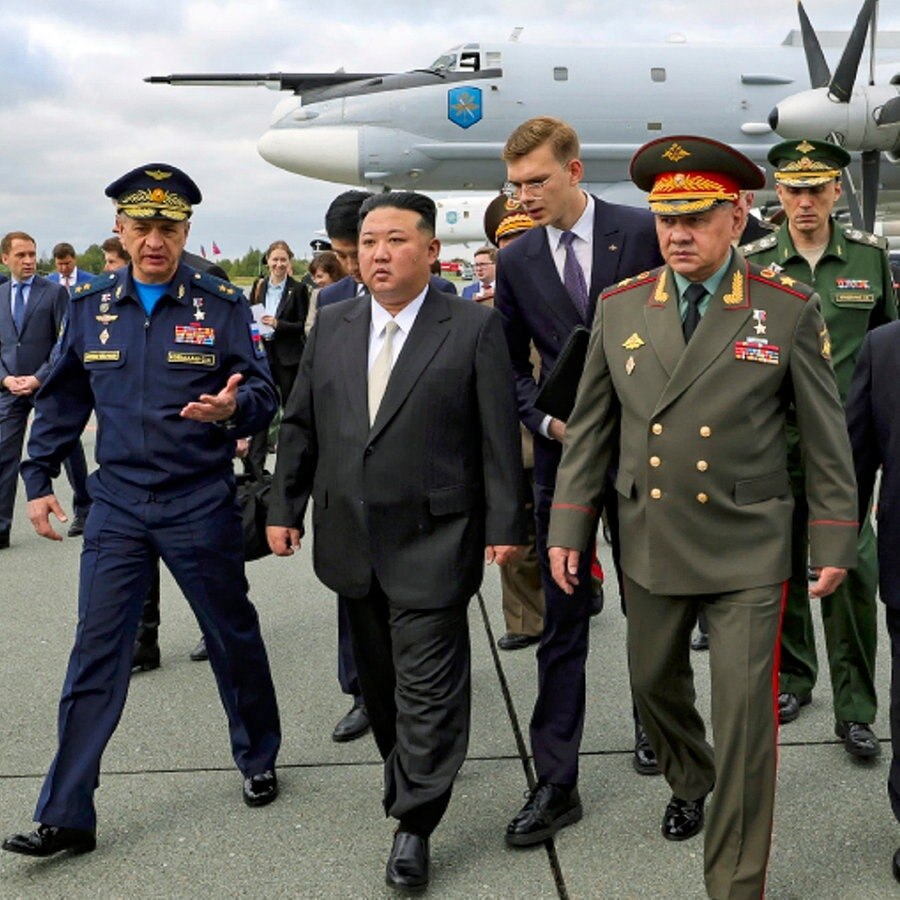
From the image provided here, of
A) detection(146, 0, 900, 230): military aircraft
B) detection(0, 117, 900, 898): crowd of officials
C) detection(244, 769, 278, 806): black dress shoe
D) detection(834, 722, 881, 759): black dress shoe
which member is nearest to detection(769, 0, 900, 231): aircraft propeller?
detection(146, 0, 900, 230): military aircraft

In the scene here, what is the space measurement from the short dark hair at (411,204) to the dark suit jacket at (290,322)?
235 inches

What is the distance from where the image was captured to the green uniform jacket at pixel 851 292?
161 inches

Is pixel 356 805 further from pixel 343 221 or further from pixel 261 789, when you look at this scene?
pixel 343 221

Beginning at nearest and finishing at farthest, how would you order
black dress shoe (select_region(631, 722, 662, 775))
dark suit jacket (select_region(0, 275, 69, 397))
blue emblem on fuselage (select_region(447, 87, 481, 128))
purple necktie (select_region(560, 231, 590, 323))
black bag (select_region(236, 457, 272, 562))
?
purple necktie (select_region(560, 231, 590, 323)), black dress shoe (select_region(631, 722, 662, 775)), black bag (select_region(236, 457, 272, 562)), dark suit jacket (select_region(0, 275, 69, 397)), blue emblem on fuselage (select_region(447, 87, 481, 128))

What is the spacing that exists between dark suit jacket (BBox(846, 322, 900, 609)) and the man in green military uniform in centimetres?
75

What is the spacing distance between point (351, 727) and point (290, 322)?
545cm

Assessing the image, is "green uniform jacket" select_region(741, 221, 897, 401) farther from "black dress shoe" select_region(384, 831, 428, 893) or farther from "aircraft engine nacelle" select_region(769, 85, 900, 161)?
"aircraft engine nacelle" select_region(769, 85, 900, 161)

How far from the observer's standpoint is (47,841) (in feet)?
10.3

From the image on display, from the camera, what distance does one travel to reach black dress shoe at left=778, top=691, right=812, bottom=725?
4.12 metres

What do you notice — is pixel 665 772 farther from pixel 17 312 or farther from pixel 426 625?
pixel 17 312

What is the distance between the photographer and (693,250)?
2801mm

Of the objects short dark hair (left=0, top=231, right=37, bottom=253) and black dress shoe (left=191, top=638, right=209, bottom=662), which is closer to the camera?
black dress shoe (left=191, top=638, right=209, bottom=662)

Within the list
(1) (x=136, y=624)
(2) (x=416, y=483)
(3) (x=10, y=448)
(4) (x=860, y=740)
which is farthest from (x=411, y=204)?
(3) (x=10, y=448)

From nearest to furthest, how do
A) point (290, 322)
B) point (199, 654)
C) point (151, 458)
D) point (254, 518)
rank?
1. point (151, 458)
2. point (254, 518)
3. point (199, 654)
4. point (290, 322)
